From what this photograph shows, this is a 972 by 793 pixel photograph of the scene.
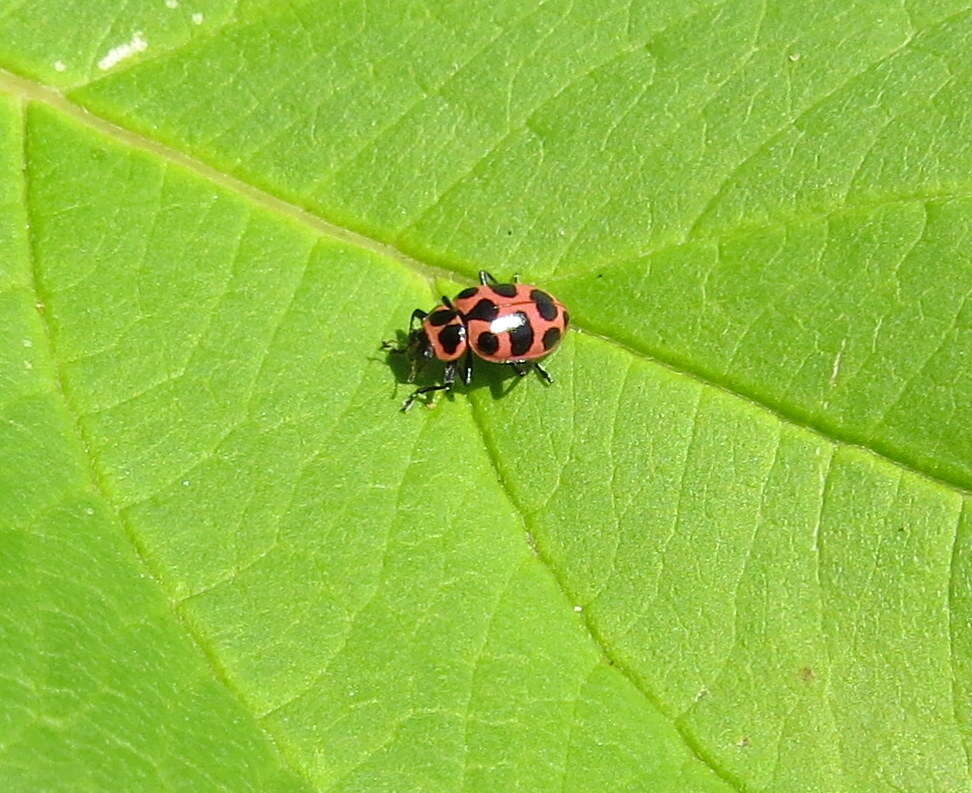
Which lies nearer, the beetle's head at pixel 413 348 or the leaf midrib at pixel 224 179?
the beetle's head at pixel 413 348

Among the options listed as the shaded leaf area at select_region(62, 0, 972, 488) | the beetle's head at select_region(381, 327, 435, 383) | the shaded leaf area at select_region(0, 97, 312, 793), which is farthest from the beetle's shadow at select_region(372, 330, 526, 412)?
the shaded leaf area at select_region(0, 97, 312, 793)

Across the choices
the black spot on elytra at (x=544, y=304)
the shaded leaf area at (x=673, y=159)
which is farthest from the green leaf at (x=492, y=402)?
the black spot on elytra at (x=544, y=304)

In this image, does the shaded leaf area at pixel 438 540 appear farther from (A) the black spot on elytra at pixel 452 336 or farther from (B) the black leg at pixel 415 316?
(A) the black spot on elytra at pixel 452 336

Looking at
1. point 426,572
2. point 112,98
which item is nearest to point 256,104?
point 112,98

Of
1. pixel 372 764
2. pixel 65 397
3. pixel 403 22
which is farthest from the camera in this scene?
pixel 403 22

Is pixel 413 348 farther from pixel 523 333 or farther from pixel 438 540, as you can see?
pixel 438 540

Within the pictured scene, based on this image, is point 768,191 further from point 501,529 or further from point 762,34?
point 501,529

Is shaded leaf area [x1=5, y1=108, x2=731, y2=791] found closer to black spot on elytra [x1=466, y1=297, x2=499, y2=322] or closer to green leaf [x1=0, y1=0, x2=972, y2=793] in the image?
green leaf [x1=0, y1=0, x2=972, y2=793]
